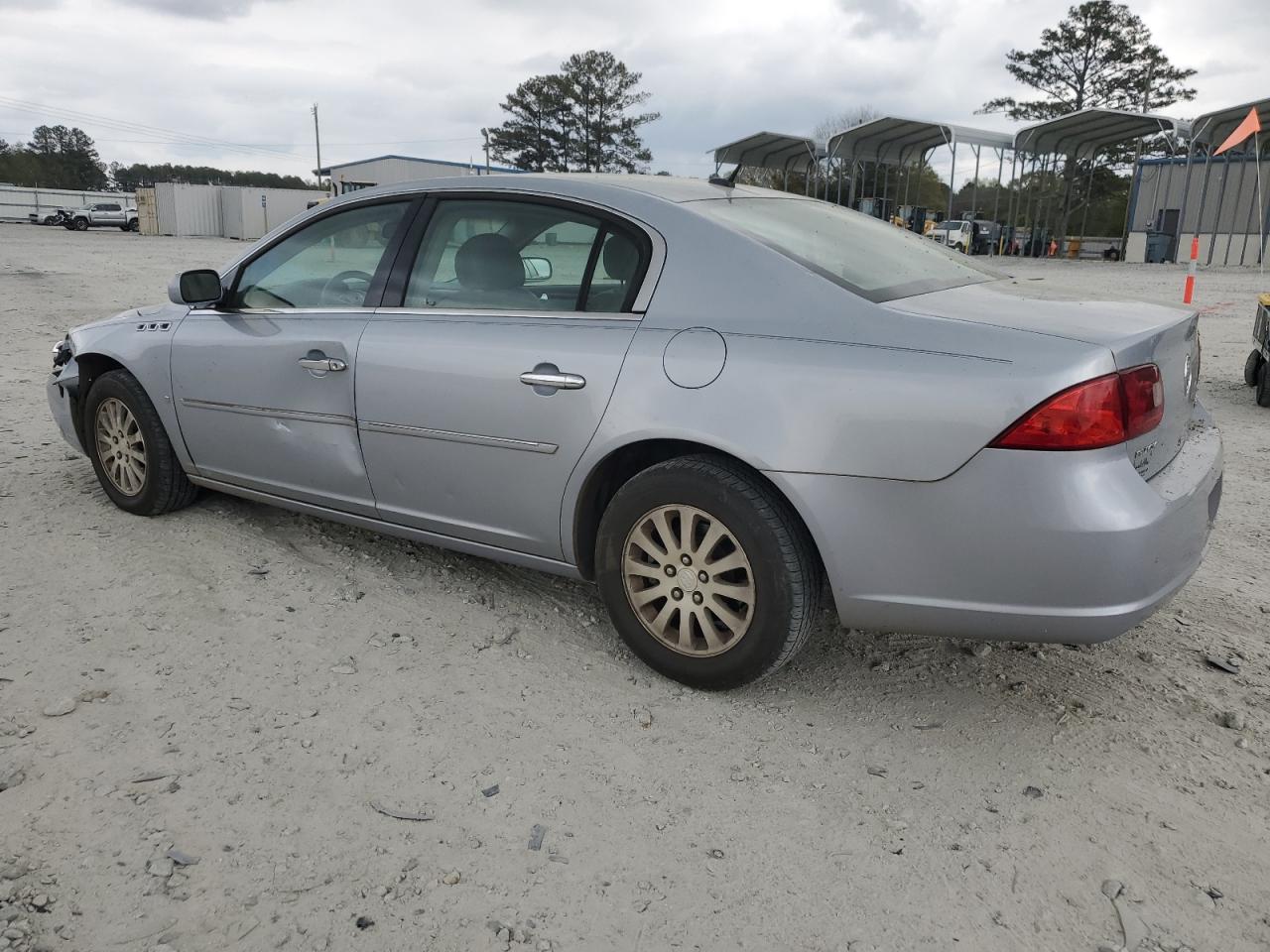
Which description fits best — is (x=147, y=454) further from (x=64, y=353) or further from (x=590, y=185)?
(x=590, y=185)

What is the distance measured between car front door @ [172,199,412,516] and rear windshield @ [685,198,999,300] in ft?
4.40

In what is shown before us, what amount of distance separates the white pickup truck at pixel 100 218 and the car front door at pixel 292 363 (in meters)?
53.1

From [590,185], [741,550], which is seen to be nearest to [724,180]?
[590,185]

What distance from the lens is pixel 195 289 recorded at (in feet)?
13.1

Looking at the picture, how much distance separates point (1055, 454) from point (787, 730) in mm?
1082

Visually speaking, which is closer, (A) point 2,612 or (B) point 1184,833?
(B) point 1184,833

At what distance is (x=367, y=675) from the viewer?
3.12m

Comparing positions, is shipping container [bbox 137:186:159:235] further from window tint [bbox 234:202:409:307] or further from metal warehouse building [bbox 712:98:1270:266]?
window tint [bbox 234:202:409:307]

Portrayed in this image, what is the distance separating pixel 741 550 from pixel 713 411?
0.40 metres

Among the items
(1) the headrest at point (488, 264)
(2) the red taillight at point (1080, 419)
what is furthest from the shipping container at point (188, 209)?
(2) the red taillight at point (1080, 419)

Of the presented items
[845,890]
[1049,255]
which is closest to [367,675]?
[845,890]

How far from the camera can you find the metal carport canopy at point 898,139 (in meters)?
30.2

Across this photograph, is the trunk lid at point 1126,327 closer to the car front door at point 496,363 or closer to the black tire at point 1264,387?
the car front door at point 496,363

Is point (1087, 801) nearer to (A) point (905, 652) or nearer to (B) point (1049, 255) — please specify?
(A) point (905, 652)
